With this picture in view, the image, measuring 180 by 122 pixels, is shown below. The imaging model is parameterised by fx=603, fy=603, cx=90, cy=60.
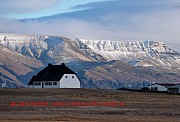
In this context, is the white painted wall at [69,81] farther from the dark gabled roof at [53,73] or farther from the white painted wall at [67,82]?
the dark gabled roof at [53,73]

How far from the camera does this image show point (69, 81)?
122188mm

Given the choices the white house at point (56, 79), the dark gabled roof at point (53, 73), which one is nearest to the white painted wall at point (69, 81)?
the white house at point (56, 79)

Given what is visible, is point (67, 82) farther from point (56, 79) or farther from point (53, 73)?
point (53, 73)

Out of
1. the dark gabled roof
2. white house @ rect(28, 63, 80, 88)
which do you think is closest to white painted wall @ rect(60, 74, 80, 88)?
white house @ rect(28, 63, 80, 88)

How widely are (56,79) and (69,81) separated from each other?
10.4 ft

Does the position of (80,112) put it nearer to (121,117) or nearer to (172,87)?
(121,117)

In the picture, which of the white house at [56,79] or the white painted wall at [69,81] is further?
the white painted wall at [69,81]

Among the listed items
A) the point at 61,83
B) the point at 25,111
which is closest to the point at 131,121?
the point at 25,111

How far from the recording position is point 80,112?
48094mm

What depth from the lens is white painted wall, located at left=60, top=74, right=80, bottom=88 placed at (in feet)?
396

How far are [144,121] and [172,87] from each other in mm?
88284

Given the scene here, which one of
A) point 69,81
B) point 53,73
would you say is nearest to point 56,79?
point 69,81

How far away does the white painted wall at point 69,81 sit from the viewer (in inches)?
4753

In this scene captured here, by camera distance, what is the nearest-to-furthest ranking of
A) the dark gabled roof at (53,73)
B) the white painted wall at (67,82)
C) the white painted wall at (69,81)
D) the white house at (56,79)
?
the white painted wall at (67,82) < the white house at (56,79) < the white painted wall at (69,81) < the dark gabled roof at (53,73)
